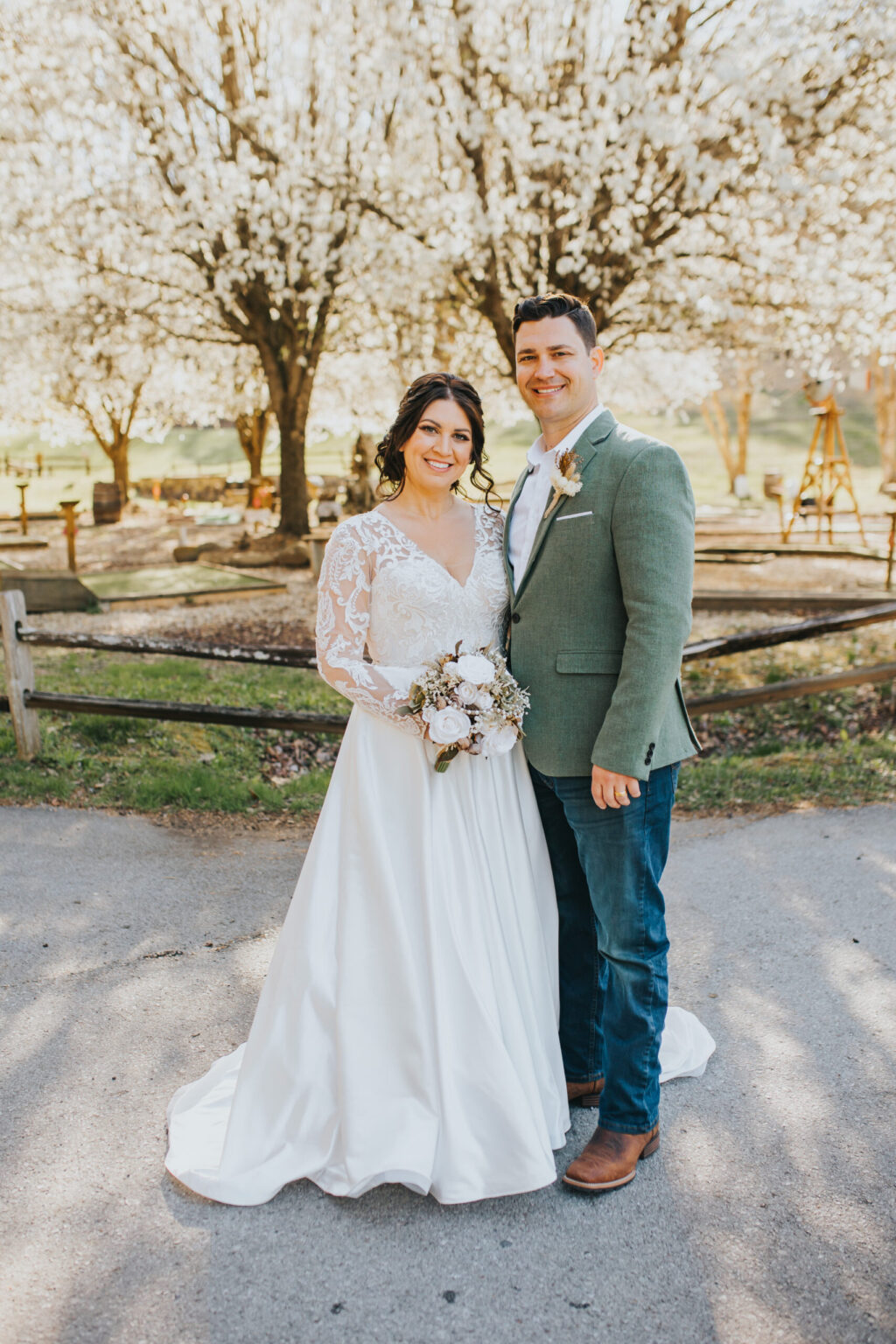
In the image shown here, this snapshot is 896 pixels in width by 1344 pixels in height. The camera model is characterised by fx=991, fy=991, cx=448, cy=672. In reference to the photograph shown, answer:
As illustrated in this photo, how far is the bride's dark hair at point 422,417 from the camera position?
9.92 ft

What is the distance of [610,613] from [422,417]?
0.84 meters

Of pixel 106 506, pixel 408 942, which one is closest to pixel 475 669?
pixel 408 942

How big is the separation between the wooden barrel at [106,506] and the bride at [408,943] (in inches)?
937

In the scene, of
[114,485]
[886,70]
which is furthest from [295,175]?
[114,485]

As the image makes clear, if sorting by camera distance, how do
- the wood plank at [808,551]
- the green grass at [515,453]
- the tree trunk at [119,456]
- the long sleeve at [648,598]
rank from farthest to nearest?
the green grass at [515,453] → the tree trunk at [119,456] → the wood plank at [808,551] → the long sleeve at [648,598]

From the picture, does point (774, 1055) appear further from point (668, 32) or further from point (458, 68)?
point (458, 68)

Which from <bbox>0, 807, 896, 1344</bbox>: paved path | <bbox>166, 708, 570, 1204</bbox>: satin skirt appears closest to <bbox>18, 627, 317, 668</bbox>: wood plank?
<bbox>0, 807, 896, 1344</bbox>: paved path

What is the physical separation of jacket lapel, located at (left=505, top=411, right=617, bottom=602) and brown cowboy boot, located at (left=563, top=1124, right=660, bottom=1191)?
1.62 meters

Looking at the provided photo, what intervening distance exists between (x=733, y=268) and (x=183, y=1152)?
1260cm

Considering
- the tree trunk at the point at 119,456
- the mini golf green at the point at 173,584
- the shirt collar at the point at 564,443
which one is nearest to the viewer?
the shirt collar at the point at 564,443

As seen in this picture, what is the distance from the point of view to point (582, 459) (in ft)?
9.29

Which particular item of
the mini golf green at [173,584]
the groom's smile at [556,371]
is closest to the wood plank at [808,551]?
the mini golf green at [173,584]

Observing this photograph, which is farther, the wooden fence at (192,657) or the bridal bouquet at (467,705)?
the wooden fence at (192,657)

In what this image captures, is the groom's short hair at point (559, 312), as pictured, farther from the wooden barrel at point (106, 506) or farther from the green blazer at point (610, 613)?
the wooden barrel at point (106, 506)
